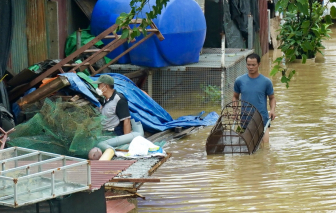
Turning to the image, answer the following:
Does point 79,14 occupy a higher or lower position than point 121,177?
higher

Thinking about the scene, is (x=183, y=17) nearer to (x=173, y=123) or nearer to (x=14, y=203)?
(x=173, y=123)

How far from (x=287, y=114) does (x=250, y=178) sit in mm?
4510

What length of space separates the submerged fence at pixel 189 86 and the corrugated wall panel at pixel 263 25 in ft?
26.3

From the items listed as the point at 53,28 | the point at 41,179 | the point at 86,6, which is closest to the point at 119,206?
the point at 41,179

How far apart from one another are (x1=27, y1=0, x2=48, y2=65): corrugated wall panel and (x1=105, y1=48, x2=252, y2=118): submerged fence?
6.06ft

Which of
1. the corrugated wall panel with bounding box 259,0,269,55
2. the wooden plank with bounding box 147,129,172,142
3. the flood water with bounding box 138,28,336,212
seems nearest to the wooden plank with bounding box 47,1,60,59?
the wooden plank with bounding box 147,129,172,142

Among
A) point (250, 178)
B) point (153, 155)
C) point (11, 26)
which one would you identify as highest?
point (11, 26)

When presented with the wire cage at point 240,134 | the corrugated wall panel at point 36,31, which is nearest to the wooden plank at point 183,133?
the wire cage at point 240,134

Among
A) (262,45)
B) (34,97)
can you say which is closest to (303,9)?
(34,97)

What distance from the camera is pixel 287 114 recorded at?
1210 centimetres

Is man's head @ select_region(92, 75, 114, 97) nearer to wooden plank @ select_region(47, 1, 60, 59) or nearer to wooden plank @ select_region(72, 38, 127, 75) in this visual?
wooden plank @ select_region(72, 38, 127, 75)

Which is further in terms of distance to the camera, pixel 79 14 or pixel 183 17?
pixel 79 14

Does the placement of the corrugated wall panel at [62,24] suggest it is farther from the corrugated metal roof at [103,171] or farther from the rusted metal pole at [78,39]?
the corrugated metal roof at [103,171]

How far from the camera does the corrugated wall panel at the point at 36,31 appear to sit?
34.9 feet
